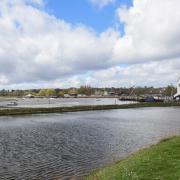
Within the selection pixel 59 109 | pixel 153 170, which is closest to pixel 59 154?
pixel 153 170

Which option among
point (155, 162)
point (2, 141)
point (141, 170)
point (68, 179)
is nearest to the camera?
point (141, 170)

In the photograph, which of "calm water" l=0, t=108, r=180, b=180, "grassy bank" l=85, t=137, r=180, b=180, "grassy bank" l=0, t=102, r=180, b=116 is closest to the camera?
"grassy bank" l=85, t=137, r=180, b=180

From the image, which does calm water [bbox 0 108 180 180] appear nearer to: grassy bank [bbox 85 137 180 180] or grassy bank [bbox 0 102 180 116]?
grassy bank [bbox 85 137 180 180]

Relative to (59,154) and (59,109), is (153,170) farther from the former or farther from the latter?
(59,109)

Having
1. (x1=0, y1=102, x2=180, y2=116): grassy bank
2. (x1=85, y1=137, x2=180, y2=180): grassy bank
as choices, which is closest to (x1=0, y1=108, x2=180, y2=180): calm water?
(x1=85, y1=137, x2=180, y2=180): grassy bank

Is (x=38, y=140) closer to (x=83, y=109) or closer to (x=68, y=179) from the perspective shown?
(x=68, y=179)

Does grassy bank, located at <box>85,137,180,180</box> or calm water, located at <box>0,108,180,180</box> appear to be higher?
grassy bank, located at <box>85,137,180,180</box>

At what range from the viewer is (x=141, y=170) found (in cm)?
1745

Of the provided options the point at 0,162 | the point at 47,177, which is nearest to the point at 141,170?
the point at 47,177

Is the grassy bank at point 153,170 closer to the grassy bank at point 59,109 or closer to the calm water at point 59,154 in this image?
the calm water at point 59,154

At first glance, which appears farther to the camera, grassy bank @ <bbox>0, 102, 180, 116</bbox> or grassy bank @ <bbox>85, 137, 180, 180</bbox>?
grassy bank @ <bbox>0, 102, 180, 116</bbox>

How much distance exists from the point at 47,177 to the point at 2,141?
18.1m

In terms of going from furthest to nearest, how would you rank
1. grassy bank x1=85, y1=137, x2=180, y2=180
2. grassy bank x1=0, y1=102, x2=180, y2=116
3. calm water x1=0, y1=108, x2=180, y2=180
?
grassy bank x1=0, y1=102, x2=180, y2=116
calm water x1=0, y1=108, x2=180, y2=180
grassy bank x1=85, y1=137, x2=180, y2=180

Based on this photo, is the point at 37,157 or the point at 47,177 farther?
the point at 37,157
